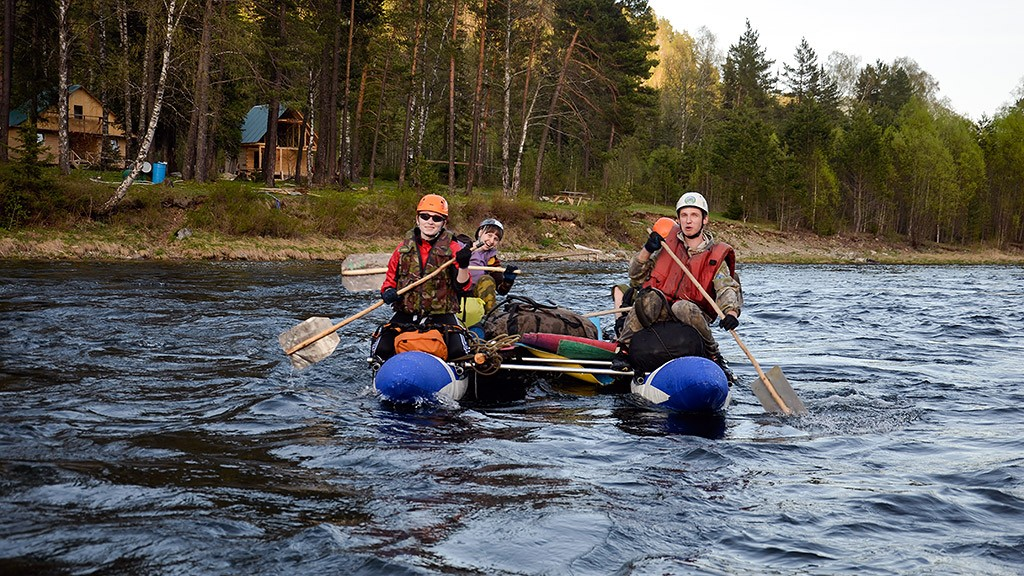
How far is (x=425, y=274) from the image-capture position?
8.65 metres

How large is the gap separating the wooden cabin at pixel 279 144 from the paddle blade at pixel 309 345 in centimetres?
3963

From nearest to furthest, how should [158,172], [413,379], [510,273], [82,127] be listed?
[413,379]
[510,273]
[158,172]
[82,127]

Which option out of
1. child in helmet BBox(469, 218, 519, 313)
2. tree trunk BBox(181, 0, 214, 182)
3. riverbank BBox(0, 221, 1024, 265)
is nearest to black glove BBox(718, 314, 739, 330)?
child in helmet BBox(469, 218, 519, 313)

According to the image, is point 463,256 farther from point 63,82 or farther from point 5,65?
point 63,82

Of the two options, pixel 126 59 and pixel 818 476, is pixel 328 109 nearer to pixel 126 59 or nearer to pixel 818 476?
pixel 126 59

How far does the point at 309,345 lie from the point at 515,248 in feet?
84.0

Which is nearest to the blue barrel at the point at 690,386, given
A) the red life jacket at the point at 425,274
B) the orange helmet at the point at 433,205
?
the red life jacket at the point at 425,274

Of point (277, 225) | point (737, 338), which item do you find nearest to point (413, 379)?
point (737, 338)

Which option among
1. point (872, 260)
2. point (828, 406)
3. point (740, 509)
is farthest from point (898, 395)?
point (872, 260)

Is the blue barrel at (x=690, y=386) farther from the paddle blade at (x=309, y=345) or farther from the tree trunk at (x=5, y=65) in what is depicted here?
the tree trunk at (x=5, y=65)

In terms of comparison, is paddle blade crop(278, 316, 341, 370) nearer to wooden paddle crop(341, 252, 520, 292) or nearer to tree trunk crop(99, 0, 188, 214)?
wooden paddle crop(341, 252, 520, 292)

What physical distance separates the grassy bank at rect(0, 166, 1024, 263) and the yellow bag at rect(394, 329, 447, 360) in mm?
16918

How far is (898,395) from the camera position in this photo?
980 centimetres

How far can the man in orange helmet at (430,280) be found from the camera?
863cm
